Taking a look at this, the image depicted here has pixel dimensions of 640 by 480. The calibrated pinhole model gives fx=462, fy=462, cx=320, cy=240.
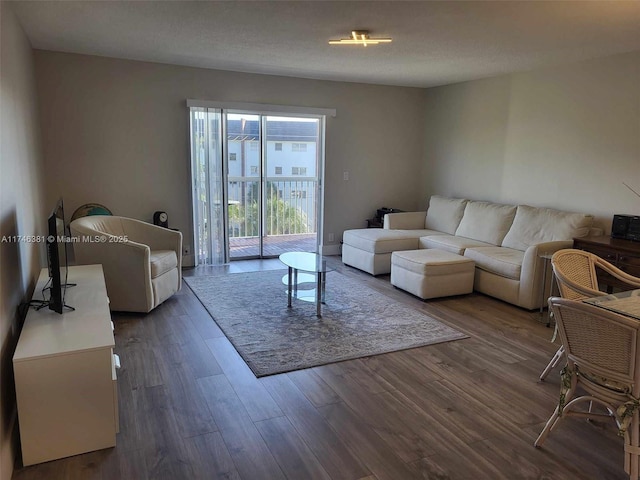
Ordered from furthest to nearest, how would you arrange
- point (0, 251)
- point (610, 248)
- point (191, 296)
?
point (191, 296)
point (610, 248)
point (0, 251)

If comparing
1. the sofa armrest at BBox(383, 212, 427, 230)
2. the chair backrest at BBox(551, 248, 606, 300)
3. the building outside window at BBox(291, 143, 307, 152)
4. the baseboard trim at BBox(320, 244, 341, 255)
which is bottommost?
the baseboard trim at BBox(320, 244, 341, 255)

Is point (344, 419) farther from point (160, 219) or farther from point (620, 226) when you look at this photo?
point (160, 219)

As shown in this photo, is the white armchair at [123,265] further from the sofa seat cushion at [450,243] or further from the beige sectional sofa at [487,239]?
the sofa seat cushion at [450,243]

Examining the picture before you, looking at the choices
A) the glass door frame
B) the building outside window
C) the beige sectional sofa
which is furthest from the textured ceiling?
the beige sectional sofa

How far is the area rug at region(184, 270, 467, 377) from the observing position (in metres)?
3.32

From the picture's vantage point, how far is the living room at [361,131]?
375 centimetres

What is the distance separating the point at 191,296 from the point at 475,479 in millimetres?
3279

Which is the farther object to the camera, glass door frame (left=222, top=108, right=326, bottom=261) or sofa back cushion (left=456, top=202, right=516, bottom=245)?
glass door frame (left=222, top=108, right=326, bottom=261)

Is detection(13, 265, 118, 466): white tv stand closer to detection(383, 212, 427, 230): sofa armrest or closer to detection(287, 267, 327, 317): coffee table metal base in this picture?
detection(287, 267, 327, 317): coffee table metal base

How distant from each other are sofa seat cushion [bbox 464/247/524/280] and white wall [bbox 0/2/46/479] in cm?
396

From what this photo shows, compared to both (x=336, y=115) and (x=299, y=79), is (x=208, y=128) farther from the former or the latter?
(x=336, y=115)

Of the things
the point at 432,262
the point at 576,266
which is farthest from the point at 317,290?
the point at 576,266

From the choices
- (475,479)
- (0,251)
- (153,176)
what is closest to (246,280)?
(153,176)

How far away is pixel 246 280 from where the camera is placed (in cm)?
518
